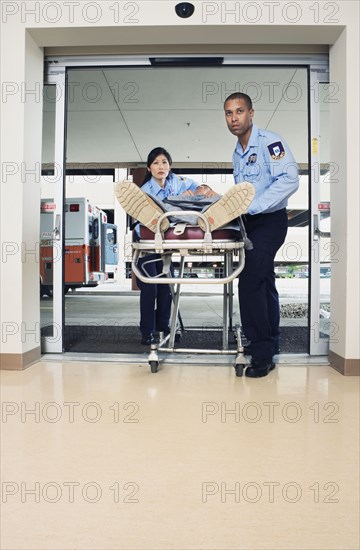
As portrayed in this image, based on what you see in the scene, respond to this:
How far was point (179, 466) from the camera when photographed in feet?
4.64

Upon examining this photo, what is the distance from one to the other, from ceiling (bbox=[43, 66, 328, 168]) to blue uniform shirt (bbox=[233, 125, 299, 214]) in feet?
5.10

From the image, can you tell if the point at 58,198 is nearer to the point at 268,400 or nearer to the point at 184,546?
the point at 268,400

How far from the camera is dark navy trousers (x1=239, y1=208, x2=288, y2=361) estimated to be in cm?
268

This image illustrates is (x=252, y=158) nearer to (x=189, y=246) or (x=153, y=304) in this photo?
(x=189, y=246)

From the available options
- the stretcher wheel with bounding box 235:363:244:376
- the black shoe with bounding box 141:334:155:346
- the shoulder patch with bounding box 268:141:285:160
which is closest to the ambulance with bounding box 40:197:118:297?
the black shoe with bounding box 141:334:155:346

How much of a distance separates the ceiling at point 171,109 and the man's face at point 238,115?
1.43 metres

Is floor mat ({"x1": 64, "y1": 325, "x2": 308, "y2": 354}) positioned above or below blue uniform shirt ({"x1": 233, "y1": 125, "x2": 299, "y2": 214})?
below

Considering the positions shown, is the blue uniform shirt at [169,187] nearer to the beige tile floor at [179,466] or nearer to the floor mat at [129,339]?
the floor mat at [129,339]

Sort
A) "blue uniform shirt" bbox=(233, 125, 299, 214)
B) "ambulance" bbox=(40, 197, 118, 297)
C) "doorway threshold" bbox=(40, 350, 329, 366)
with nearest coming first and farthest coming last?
1. "blue uniform shirt" bbox=(233, 125, 299, 214)
2. "doorway threshold" bbox=(40, 350, 329, 366)
3. "ambulance" bbox=(40, 197, 118, 297)

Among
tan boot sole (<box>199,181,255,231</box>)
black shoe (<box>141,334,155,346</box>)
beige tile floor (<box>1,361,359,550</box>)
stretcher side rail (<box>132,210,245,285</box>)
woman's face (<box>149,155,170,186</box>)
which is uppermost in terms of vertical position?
woman's face (<box>149,155,170,186</box>)

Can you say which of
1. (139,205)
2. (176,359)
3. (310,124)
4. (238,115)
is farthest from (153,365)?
(310,124)

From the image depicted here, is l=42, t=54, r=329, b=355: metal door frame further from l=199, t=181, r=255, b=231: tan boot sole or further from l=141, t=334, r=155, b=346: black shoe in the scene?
l=199, t=181, r=255, b=231: tan boot sole

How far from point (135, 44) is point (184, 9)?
43 cm

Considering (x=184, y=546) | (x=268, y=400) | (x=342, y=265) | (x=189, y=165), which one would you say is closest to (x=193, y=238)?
(x=268, y=400)
